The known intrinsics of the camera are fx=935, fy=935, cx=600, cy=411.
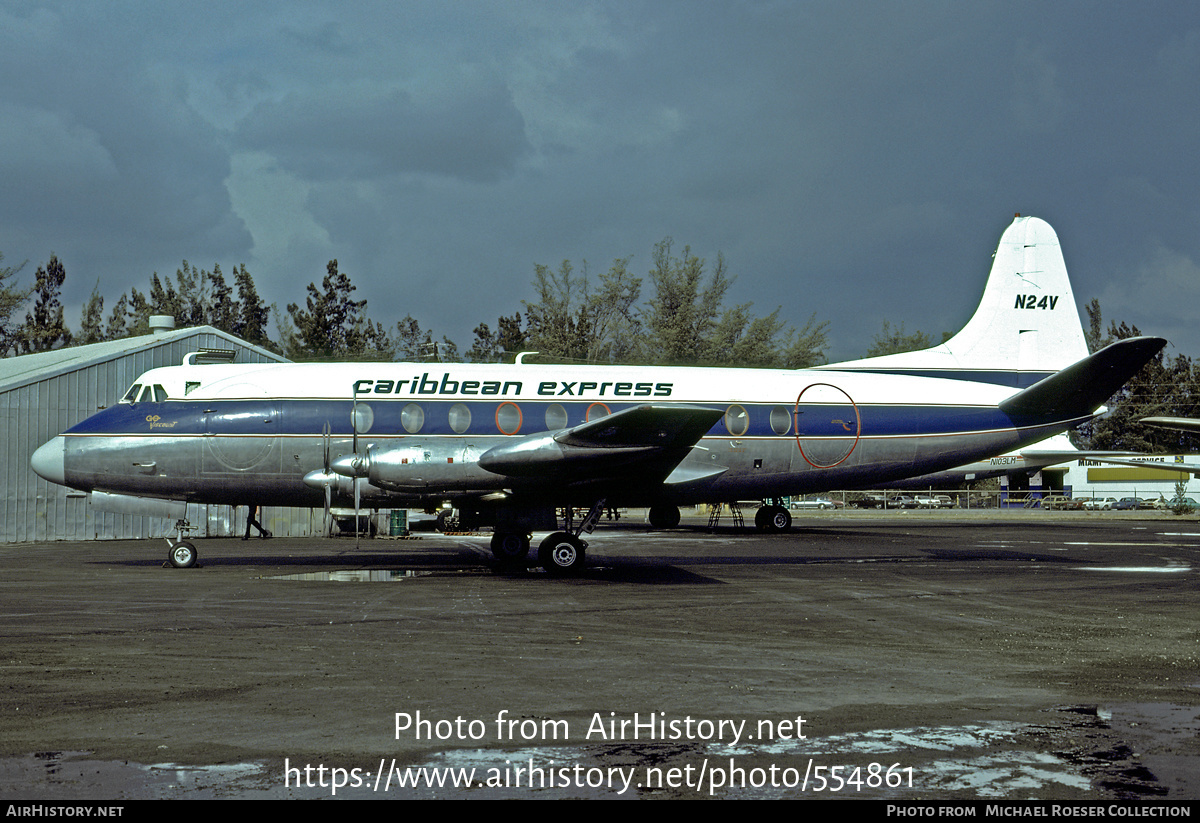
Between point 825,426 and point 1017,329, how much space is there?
22.9 ft

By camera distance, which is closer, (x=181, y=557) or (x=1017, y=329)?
(x=181, y=557)

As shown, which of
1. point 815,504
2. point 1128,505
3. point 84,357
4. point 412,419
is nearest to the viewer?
point 412,419

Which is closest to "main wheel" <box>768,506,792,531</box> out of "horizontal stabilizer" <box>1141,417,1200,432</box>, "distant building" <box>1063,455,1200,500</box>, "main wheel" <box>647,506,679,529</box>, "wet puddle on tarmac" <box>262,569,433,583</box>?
"main wheel" <box>647,506,679,529</box>

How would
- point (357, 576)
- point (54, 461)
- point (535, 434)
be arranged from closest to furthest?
point (357, 576)
point (54, 461)
point (535, 434)

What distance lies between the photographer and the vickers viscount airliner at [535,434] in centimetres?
1781

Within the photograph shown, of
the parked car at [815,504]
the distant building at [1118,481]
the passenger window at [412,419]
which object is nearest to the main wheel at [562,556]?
the passenger window at [412,419]

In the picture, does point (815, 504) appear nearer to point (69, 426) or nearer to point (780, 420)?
point (69, 426)

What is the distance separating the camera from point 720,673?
9.02m

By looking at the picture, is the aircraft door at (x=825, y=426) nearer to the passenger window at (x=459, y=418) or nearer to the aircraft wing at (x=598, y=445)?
the aircraft wing at (x=598, y=445)

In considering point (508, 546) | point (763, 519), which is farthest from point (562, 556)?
point (763, 519)

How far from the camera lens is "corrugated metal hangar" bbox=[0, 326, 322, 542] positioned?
1208 inches

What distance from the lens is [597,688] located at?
8.32m

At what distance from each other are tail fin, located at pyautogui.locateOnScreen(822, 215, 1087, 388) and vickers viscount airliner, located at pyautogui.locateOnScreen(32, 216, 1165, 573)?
2.66 ft

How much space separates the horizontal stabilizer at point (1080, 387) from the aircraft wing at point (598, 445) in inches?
354
